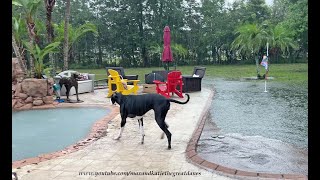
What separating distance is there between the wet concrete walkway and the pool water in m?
0.72

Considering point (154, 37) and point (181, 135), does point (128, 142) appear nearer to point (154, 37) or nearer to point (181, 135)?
point (181, 135)

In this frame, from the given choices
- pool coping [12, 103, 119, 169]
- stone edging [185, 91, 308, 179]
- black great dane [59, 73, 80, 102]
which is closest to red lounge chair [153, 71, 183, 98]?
pool coping [12, 103, 119, 169]

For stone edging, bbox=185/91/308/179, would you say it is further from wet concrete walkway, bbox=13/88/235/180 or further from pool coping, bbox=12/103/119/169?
pool coping, bbox=12/103/119/169

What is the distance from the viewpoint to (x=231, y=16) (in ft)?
104

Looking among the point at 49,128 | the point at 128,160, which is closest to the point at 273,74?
the point at 49,128

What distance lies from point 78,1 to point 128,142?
101ft

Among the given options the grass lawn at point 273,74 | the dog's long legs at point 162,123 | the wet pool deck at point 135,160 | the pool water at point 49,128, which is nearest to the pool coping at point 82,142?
the wet pool deck at point 135,160

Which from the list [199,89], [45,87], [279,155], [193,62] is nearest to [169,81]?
[199,89]

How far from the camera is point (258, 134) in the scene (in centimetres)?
561

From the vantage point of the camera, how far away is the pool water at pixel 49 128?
5160mm

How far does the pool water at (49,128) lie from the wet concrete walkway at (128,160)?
0.72 m

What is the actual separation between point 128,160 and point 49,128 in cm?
310

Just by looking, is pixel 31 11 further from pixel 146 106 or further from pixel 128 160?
pixel 128 160

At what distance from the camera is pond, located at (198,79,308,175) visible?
13.5ft
